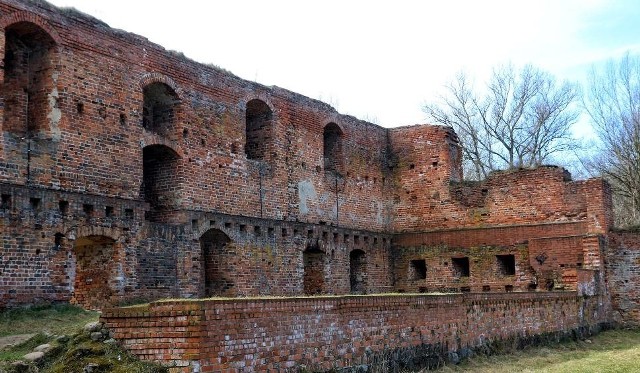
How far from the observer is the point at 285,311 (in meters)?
8.52

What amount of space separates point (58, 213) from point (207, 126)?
14.7 feet

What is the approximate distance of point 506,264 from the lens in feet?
65.4

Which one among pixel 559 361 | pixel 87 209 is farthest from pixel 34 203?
pixel 559 361

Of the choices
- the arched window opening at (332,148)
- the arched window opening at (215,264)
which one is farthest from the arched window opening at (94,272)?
the arched window opening at (332,148)

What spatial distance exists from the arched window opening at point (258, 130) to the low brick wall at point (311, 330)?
23.2 feet

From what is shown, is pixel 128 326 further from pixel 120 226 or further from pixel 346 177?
pixel 346 177

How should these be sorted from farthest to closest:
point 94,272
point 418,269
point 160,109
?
point 418,269 < point 160,109 < point 94,272

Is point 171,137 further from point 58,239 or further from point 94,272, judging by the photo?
point 58,239

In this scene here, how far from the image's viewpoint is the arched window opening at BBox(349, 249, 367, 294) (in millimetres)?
20016

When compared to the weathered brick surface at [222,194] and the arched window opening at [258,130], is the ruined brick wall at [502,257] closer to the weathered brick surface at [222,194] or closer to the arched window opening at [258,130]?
the weathered brick surface at [222,194]

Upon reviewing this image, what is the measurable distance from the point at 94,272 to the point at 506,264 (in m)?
11.3

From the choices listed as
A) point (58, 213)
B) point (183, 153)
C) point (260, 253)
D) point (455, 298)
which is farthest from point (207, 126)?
point (455, 298)

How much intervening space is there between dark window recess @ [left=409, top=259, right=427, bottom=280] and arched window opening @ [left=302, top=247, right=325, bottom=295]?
3648 mm

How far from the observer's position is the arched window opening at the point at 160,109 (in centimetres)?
1520
